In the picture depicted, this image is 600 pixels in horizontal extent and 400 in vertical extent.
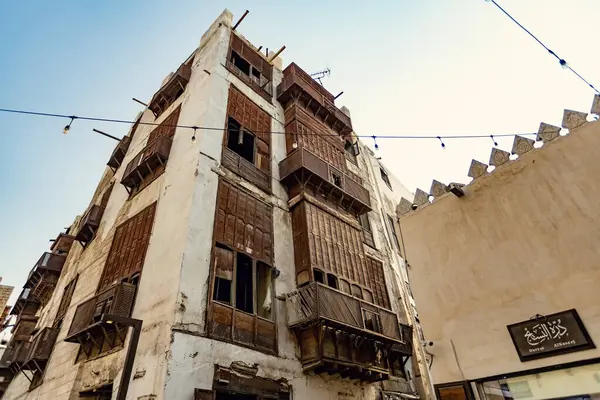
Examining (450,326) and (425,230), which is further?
(425,230)

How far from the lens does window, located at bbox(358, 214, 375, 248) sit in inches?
676

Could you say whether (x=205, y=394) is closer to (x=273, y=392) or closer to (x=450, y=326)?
(x=273, y=392)

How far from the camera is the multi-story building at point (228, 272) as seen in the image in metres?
8.85

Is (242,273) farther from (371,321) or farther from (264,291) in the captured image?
(371,321)

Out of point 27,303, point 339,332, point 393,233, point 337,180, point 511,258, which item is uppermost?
point 393,233

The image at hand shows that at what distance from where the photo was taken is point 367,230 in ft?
58.5

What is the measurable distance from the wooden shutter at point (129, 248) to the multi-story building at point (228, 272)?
7cm

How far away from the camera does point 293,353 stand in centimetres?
1033

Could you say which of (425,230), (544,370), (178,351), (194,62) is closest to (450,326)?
(544,370)

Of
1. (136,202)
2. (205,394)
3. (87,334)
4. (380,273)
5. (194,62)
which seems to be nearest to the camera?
(205,394)

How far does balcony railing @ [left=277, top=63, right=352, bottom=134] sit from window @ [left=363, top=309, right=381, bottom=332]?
11.7 m

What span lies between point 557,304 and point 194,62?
60.4 ft

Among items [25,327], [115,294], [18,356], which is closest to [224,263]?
[115,294]

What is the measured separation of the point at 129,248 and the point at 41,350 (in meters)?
5.35
